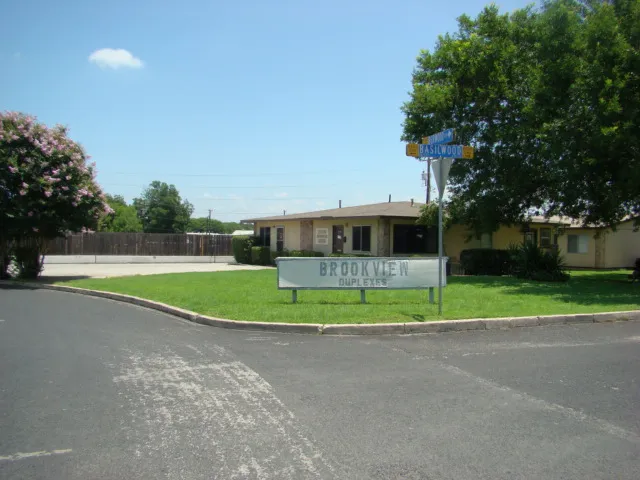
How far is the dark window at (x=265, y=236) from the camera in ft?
107

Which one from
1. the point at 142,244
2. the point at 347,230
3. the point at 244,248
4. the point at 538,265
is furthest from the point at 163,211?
the point at 538,265

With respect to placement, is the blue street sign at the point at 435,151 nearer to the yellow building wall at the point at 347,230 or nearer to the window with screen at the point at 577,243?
the yellow building wall at the point at 347,230

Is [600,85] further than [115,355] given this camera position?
Yes

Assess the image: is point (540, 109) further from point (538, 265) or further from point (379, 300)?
point (379, 300)

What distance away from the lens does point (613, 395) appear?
5.30 meters

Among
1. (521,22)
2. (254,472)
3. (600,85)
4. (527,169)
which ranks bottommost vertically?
(254,472)

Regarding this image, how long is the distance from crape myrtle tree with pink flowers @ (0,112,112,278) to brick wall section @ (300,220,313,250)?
11.9 m

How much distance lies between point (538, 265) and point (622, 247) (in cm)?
1513

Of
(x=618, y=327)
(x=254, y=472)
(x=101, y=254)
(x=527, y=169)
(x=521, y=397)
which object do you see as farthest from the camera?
(x=101, y=254)

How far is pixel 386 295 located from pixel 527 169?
10.1 meters

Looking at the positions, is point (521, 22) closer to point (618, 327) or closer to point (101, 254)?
point (618, 327)

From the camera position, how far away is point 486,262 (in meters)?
22.1

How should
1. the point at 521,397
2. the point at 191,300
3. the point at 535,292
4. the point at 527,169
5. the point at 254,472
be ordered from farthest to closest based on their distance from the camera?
the point at 527,169 < the point at 535,292 < the point at 191,300 < the point at 521,397 < the point at 254,472

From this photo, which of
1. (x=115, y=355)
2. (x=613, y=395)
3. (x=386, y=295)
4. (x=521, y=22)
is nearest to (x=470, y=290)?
(x=386, y=295)
